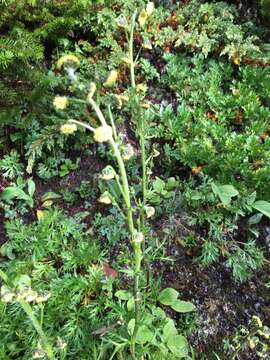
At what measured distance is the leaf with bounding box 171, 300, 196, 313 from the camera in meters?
2.63

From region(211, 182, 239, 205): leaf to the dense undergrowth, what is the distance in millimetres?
13

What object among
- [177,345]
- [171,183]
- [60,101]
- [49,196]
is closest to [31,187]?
[49,196]

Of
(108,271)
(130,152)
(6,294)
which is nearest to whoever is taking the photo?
(6,294)

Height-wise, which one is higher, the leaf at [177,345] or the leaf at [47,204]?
the leaf at [47,204]

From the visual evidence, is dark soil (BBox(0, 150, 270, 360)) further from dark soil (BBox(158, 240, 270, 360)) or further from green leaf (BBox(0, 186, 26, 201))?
green leaf (BBox(0, 186, 26, 201))

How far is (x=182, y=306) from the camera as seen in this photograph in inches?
104

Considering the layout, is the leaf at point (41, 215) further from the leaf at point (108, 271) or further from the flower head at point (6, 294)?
→ the flower head at point (6, 294)

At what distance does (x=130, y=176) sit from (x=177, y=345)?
52.1 inches

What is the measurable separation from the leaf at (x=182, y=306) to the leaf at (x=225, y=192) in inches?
26.6

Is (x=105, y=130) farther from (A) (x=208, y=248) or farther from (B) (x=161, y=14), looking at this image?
(B) (x=161, y=14)

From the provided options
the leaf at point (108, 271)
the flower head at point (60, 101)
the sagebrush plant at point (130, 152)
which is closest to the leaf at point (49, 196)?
the leaf at point (108, 271)

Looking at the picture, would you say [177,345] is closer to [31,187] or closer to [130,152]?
[130,152]

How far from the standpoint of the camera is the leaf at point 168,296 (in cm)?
260

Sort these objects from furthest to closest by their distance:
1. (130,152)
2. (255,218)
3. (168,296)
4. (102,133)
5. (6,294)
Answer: (255,218), (168,296), (130,152), (6,294), (102,133)
